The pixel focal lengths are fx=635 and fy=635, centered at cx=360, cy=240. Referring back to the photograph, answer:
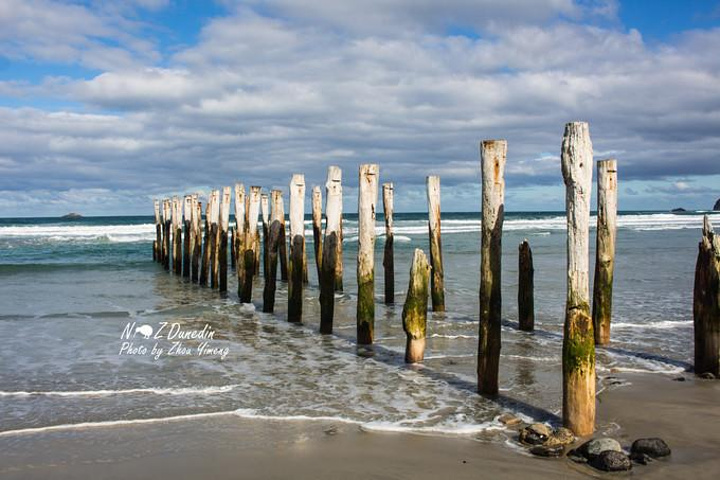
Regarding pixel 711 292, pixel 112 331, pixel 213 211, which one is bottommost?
pixel 112 331

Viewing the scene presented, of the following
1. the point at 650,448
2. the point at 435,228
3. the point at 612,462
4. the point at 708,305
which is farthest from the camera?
the point at 435,228

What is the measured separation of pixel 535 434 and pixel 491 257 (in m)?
1.97

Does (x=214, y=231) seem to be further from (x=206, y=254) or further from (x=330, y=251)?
(x=330, y=251)

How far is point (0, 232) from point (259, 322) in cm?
4974

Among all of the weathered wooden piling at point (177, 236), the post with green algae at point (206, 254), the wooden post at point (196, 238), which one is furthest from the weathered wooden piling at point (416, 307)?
the weathered wooden piling at point (177, 236)

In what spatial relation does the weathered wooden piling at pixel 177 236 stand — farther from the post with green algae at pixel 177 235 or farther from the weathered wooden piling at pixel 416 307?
the weathered wooden piling at pixel 416 307

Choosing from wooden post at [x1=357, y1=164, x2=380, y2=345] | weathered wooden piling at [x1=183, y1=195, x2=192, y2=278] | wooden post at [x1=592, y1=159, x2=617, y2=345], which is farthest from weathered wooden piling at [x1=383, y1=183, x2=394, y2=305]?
weathered wooden piling at [x1=183, y1=195, x2=192, y2=278]

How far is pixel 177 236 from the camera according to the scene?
2317 cm

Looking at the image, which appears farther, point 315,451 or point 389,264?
point 389,264

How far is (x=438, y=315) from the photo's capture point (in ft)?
41.4

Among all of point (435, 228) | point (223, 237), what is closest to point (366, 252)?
point (435, 228)

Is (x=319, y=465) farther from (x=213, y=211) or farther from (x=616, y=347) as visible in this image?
(x=213, y=211)

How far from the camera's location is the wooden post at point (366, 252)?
9.75 meters

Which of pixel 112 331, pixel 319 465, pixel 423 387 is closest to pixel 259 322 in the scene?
pixel 112 331
